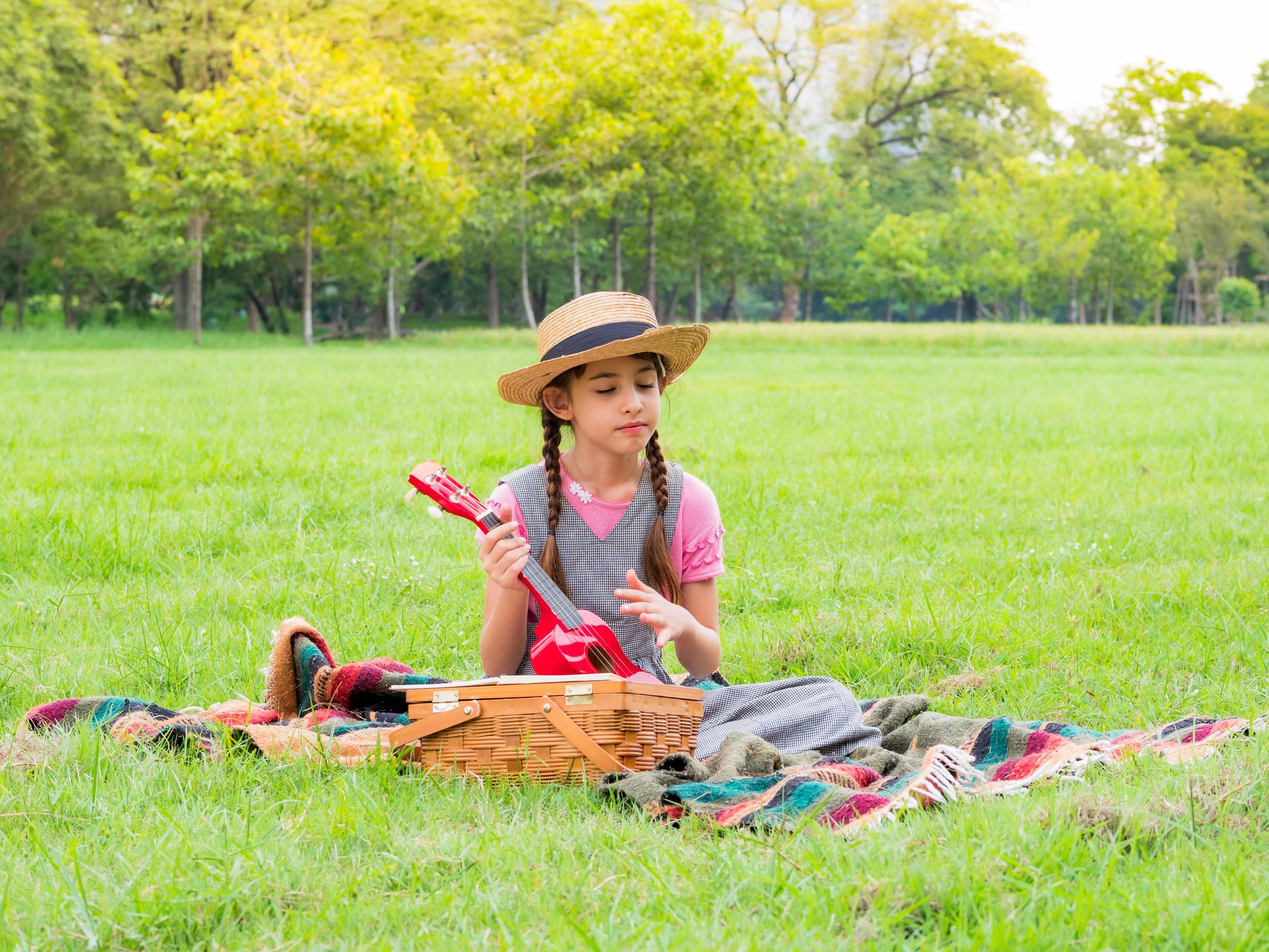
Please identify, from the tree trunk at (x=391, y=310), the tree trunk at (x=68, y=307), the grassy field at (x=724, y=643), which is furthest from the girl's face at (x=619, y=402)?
the tree trunk at (x=68, y=307)

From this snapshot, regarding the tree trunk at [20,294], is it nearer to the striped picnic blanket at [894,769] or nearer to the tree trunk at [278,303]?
the tree trunk at [278,303]

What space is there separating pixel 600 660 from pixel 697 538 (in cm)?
51

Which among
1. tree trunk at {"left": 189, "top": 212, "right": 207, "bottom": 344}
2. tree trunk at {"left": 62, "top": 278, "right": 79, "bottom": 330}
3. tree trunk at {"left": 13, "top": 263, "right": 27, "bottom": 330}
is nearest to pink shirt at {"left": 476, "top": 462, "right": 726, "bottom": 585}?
tree trunk at {"left": 189, "top": 212, "right": 207, "bottom": 344}

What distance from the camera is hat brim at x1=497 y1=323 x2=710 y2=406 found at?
3275 millimetres

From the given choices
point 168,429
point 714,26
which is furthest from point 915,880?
point 714,26

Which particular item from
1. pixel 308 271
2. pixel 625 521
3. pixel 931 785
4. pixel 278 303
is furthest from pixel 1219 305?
pixel 931 785

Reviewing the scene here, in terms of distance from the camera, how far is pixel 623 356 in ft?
11.1

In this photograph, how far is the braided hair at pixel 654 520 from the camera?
3.54 meters

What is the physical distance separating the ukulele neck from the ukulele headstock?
38mm

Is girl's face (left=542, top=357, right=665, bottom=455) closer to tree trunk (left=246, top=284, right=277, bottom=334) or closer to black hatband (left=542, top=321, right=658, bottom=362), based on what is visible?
black hatband (left=542, top=321, right=658, bottom=362)

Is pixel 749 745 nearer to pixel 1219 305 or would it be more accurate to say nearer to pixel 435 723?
pixel 435 723

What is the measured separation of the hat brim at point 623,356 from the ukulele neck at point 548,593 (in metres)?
0.43

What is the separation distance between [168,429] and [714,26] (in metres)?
30.0

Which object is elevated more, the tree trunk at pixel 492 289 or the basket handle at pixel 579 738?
the tree trunk at pixel 492 289
